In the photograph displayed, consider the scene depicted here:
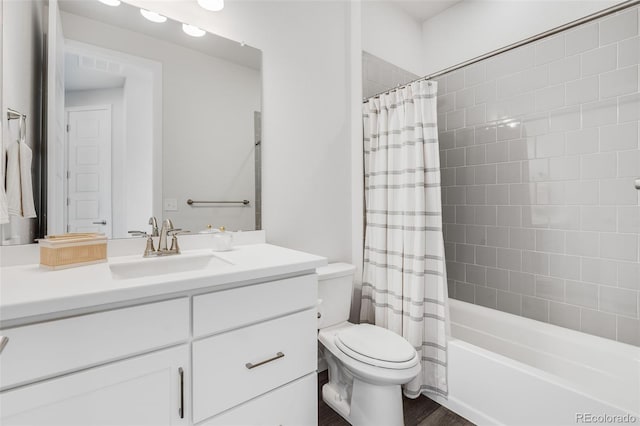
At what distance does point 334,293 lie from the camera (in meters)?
1.78

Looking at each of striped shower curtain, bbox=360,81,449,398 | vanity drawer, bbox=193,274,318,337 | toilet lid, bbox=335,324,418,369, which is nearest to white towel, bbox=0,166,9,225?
vanity drawer, bbox=193,274,318,337

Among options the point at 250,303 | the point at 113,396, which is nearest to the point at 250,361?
the point at 250,303

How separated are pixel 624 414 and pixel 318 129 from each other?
6.19ft

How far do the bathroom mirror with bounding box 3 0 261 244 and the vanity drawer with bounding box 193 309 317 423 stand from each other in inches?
26.3

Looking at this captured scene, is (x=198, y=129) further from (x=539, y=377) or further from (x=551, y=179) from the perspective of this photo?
(x=551, y=179)

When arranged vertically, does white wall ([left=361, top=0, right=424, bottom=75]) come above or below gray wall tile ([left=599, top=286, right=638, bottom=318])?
above

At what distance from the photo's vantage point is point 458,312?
2.19m

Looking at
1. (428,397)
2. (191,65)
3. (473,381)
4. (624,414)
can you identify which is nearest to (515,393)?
(473,381)

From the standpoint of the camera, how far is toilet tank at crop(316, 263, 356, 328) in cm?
172

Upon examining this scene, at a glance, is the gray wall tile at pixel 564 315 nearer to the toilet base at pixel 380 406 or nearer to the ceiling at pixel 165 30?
the toilet base at pixel 380 406

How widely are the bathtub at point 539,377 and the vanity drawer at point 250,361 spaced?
870 millimetres

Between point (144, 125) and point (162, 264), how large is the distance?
641 mm

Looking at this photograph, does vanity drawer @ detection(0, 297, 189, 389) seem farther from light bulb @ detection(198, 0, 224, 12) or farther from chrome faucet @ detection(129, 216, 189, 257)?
light bulb @ detection(198, 0, 224, 12)

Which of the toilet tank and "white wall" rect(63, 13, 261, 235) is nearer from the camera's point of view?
"white wall" rect(63, 13, 261, 235)
